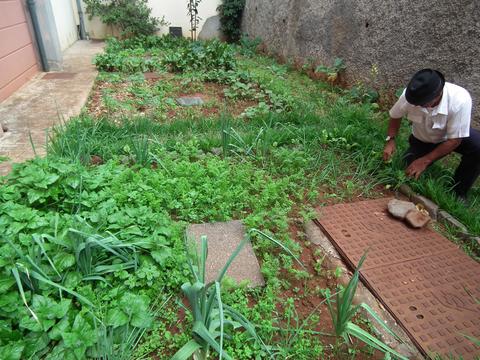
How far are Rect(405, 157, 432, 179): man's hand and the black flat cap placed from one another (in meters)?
0.54

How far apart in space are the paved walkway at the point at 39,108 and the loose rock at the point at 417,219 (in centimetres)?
267

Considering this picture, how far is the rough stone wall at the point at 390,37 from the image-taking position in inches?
124

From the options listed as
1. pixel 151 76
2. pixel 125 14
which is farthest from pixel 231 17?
pixel 151 76

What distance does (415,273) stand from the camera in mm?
1922

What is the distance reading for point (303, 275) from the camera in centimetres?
179

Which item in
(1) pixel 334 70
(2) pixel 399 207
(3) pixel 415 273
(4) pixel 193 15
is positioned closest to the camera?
(3) pixel 415 273

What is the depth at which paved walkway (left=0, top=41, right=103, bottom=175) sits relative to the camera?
2854mm

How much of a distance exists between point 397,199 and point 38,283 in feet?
8.17

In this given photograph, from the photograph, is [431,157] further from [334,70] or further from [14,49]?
[14,49]

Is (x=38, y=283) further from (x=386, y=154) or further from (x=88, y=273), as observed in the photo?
(x=386, y=154)

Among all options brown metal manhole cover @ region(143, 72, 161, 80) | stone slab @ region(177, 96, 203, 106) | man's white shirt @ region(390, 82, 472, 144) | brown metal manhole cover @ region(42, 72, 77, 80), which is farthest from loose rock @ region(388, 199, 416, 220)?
brown metal manhole cover @ region(42, 72, 77, 80)

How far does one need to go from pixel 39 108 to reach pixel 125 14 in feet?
19.0

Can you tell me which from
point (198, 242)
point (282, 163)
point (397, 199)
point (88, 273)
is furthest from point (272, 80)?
point (88, 273)

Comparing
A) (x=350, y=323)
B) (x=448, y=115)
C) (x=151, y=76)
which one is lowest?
(x=350, y=323)
